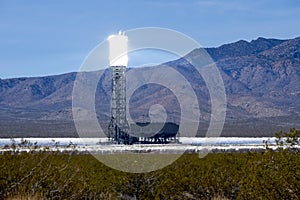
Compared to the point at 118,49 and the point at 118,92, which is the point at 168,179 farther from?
the point at 118,49

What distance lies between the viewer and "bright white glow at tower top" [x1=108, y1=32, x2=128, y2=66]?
72262 mm

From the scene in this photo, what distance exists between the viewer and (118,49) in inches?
2881

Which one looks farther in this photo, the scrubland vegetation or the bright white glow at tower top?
the bright white glow at tower top

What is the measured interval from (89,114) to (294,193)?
163 meters

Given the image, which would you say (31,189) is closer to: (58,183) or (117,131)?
(58,183)

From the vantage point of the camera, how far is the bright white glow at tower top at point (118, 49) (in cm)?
7226

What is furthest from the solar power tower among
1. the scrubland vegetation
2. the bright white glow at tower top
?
the scrubland vegetation

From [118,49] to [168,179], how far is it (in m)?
48.5

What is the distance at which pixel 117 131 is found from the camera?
7175cm

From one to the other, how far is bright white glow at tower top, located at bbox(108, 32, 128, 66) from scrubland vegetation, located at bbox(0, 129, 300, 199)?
134 feet

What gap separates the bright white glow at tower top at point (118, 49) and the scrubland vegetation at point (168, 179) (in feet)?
134

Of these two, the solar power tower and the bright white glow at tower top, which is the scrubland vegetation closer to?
the solar power tower

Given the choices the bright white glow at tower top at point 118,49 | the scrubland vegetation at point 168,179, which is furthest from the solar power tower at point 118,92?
the scrubland vegetation at point 168,179

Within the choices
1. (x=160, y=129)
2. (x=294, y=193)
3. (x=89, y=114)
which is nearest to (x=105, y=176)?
(x=294, y=193)
